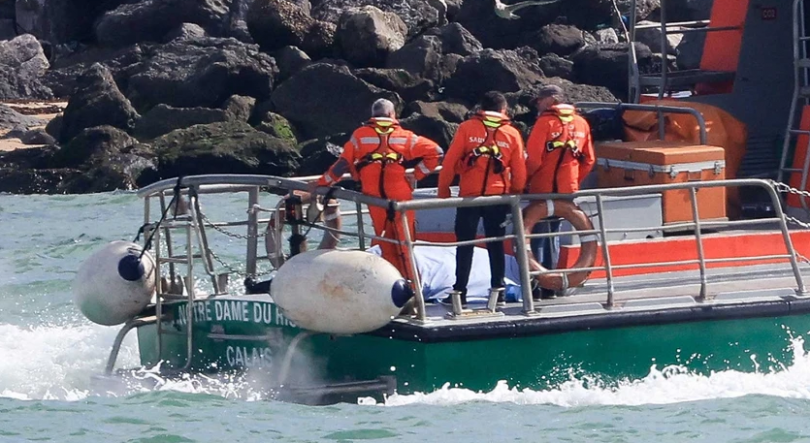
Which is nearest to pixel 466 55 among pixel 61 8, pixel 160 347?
pixel 61 8

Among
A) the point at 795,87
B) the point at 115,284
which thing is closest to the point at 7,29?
the point at 115,284

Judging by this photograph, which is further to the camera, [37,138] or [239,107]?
[37,138]

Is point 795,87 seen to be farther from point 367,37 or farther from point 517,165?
point 367,37

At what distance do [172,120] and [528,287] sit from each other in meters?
15.7

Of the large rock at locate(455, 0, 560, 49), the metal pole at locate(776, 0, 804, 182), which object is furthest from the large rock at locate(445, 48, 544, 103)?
the metal pole at locate(776, 0, 804, 182)

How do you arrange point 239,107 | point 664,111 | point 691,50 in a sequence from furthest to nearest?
point 239,107 < point 691,50 < point 664,111

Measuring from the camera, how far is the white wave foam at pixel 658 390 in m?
7.84

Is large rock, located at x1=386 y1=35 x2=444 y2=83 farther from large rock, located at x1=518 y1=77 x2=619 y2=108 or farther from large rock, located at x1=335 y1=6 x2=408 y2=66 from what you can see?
large rock, located at x1=518 y1=77 x2=619 y2=108

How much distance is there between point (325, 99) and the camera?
23.2 m

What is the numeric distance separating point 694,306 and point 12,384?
13.8ft

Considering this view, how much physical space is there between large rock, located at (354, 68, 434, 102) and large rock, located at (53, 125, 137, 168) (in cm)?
429

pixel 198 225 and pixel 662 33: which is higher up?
pixel 662 33

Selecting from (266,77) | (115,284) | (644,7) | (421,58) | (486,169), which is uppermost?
(644,7)

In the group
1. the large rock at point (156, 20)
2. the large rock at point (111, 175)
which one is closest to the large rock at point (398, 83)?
the large rock at point (111, 175)
